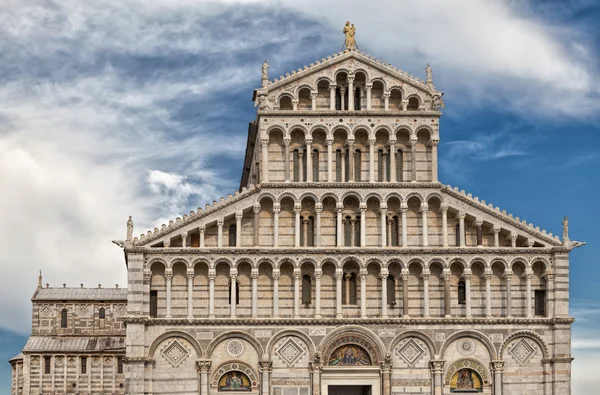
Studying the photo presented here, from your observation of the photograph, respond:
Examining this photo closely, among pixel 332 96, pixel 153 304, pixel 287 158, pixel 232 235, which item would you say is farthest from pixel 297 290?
pixel 332 96

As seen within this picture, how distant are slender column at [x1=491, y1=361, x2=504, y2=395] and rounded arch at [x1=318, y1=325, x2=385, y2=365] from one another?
473 cm

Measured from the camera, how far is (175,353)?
1596 inches

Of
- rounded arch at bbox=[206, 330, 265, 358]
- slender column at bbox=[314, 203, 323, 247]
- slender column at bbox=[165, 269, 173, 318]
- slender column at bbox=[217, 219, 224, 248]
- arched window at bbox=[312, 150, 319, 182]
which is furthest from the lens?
arched window at bbox=[312, 150, 319, 182]

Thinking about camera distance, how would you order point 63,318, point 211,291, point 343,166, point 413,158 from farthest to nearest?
point 63,318 → point 343,166 → point 413,158 → point 211,291

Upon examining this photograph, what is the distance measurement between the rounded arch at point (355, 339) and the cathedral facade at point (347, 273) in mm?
59

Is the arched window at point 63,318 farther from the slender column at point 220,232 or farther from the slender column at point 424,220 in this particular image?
the slender column at point 424,220

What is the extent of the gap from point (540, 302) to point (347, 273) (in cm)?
837

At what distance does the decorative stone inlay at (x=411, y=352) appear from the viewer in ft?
135

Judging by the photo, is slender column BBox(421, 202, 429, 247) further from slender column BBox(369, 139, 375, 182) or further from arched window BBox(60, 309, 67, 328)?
arched window BBox(60, 309, 67, 328)

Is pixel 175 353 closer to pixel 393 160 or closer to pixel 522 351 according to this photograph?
pixel 393 160

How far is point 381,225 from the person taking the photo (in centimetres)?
4209

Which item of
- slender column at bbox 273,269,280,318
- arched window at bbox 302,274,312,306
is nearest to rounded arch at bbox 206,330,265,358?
slender column at bbox 273,269,280,318

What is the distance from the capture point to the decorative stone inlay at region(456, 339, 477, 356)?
4125 cm

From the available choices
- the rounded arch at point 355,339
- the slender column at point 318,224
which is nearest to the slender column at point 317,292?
the rounded arch at point 355,339
